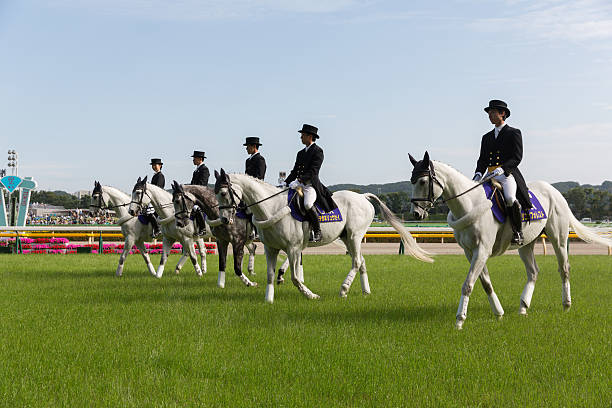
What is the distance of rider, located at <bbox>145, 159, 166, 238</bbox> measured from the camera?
14781 millimetres

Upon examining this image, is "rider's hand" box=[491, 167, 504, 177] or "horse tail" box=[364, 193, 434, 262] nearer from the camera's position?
"rider's hand" box=[491, 167, 504, 177]

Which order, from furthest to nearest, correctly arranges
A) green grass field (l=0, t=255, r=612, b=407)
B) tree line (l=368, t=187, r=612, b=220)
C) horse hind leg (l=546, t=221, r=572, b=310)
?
tree line (l=368, t=187, r=612, b=220), horse hind leg (l=546, t=221, r=572, b=310), green grass field (l=0, t=255, r=612, b=407)

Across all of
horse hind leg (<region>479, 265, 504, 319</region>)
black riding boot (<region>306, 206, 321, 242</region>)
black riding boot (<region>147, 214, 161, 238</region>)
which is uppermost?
black riding boot (<region>306, 206, 321, 242</region>)

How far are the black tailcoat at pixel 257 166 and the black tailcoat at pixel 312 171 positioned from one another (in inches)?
64.2

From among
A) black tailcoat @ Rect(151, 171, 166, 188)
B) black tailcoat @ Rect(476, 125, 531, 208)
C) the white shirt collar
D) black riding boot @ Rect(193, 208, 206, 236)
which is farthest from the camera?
black tailcoat @ Rect(151, 171, 166, 188)

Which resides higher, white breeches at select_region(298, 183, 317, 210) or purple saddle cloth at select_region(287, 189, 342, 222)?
white breeches at select_region(298, 183, 317, 210)

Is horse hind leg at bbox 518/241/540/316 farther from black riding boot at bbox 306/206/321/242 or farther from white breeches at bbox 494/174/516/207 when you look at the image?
black riding boot at bbox 306/206/321/242

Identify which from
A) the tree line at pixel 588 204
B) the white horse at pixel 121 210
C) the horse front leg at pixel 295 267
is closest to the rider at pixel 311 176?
the horse front leg at pixel 295 267

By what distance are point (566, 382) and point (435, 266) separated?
12436mm

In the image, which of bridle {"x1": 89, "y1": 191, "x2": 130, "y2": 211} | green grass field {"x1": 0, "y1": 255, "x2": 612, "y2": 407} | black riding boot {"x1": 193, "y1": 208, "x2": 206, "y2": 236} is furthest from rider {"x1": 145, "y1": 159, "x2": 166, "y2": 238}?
green grass field {"x1": 0, "y1": 255, "x2": 612, "y2": 407}

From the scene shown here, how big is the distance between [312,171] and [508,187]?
3472 mm

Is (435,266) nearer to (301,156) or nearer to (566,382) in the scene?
(301,156)

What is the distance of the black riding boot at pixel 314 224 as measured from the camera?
10363 millimetres

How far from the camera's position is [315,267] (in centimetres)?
1698
